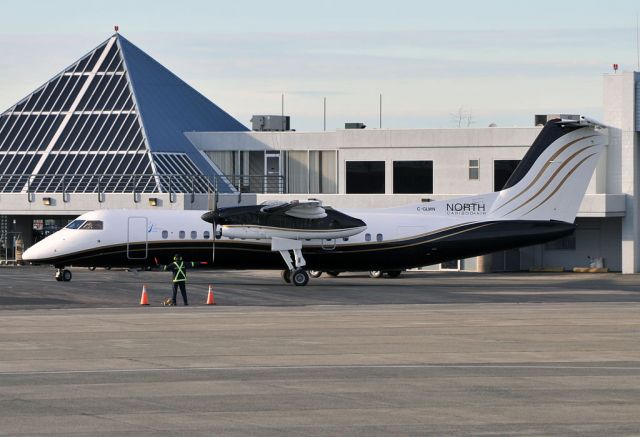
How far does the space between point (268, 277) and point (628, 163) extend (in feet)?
62.9

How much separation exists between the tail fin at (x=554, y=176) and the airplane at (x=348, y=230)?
4cm

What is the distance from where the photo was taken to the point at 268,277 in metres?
56.2

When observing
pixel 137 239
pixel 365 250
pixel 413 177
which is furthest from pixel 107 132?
pixel 365 250

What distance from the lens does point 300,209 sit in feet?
157

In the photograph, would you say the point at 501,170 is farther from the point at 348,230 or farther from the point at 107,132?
the point at 107,132

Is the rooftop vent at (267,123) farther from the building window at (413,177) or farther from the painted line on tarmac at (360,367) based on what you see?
the painted line on tarmac at (360,367)

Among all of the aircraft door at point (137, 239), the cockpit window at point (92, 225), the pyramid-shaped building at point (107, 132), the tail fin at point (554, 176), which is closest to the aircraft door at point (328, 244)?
the tail fin at point (554, 176)

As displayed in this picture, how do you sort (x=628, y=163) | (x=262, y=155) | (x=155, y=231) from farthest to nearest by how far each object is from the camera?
1. (x=262, y=155)
2. (x=628, y=163)
3. (x=155, y=231)

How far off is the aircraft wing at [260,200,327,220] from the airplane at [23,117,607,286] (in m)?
0.04

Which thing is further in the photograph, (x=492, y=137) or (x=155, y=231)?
(x=492, y=137)

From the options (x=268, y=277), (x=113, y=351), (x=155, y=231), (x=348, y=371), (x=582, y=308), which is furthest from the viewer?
(x=268, y=277)

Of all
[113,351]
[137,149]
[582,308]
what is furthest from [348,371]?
[137,149]

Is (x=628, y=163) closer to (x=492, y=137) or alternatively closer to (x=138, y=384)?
(x=492, y=137)

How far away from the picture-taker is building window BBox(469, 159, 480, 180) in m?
64.1
